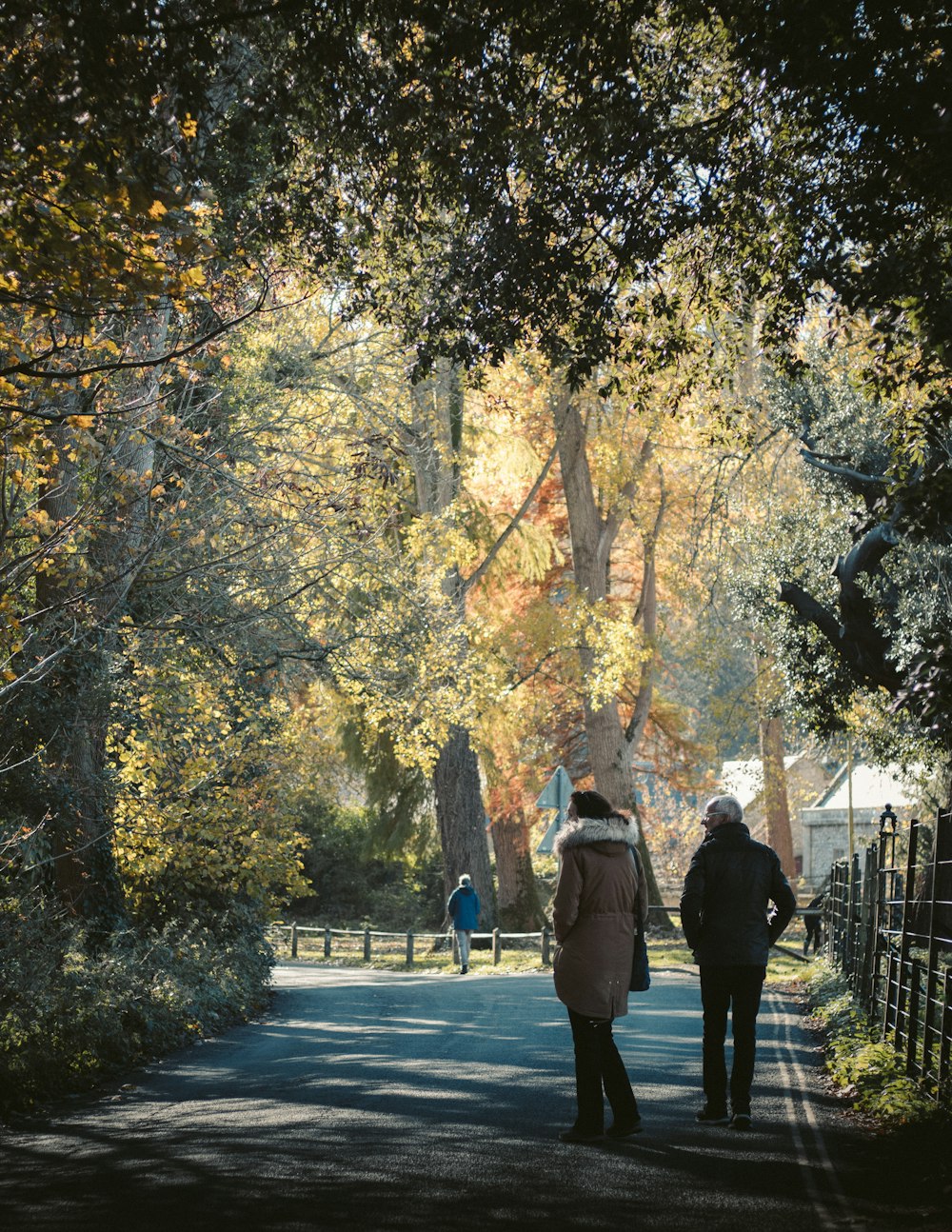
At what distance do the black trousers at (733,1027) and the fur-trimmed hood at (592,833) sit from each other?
1136 mm

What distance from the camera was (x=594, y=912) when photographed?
8852 millimetres

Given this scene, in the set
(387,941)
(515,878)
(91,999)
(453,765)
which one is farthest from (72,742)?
(387,941)

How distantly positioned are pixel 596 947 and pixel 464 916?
65.0 feet

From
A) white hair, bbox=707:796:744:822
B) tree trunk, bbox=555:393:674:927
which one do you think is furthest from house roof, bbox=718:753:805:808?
white hair, bbox=707:796:744:822

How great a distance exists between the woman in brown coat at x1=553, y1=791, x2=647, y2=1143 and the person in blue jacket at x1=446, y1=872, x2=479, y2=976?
1931cm

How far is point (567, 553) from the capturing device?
41.5 metres

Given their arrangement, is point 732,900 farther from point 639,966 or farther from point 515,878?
point 515,878

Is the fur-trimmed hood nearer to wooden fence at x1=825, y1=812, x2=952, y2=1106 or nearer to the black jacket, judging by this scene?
the black jacket

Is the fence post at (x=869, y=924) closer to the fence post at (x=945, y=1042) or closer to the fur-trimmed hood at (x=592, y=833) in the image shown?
the fence post at (x=945, y=1042)

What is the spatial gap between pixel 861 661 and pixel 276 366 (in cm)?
882

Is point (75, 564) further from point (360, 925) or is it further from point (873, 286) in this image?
point (360, 925)

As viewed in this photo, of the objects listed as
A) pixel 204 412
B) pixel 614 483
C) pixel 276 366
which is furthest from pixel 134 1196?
pixel 614 483

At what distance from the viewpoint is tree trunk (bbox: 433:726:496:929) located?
33.4 metres

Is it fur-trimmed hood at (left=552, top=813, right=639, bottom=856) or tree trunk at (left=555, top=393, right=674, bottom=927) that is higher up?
tree trunk at (left=555, top=393, right=674, bottom=927)
